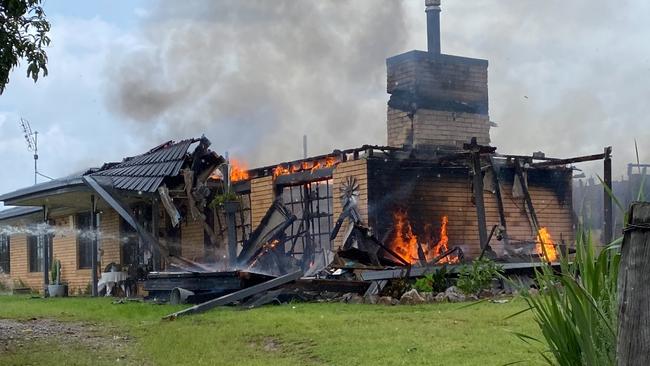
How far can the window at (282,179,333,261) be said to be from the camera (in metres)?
16.0

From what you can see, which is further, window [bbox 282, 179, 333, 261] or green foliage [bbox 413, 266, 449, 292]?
window [bbox 282, 179, 333, 261]

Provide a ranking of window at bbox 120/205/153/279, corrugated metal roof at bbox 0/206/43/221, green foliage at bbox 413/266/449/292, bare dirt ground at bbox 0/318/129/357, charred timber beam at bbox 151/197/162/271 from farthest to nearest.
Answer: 1. corrugated metal roof at bbox 0/206/43/221
2. window at bbox 120/205/153/279
3. charred timber beam at bbox 151/197/162/271
4. green foliage at bbox 413/266/449/292
5. bare dirt ground at bbox 0/318/129/357

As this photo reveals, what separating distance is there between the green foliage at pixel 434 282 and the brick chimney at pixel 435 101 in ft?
15.3

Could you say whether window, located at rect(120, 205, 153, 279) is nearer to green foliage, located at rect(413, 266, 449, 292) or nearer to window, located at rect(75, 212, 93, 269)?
window, located at rect(75, 212, 93, 269)

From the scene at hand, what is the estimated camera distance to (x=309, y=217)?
54.0ft

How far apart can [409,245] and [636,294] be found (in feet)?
39.6

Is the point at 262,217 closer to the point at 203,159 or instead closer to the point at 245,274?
the point at 203,159

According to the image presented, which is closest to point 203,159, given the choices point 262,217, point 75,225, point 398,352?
point 262,217

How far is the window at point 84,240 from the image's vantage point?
2369 centimetres

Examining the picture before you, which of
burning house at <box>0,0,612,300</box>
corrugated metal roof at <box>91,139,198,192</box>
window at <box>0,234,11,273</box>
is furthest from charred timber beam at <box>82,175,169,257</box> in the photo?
window at <box>0,234,11,273</box>

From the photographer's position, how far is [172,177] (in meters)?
17.2

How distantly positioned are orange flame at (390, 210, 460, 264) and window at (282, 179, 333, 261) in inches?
61.6

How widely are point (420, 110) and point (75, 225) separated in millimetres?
12586

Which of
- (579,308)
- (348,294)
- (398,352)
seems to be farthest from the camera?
(348,294)
